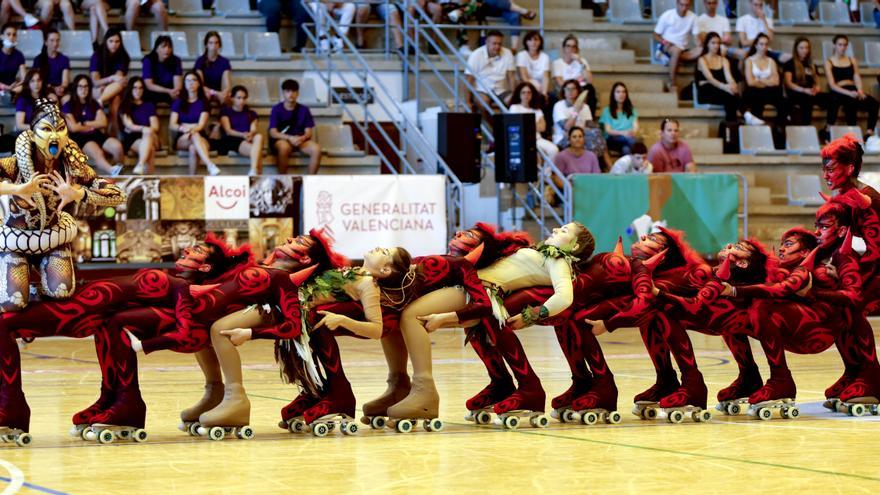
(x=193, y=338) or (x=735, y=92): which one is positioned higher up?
(x=735, y=92)

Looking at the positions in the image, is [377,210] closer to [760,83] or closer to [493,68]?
[493,68]

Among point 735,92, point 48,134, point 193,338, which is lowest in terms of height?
point 193,338

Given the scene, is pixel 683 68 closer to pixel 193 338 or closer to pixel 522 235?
pixel 522 235

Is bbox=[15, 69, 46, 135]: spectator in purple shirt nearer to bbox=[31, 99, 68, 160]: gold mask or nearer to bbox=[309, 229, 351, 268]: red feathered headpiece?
bbox=[31, 99, 68, 160]: gold mask

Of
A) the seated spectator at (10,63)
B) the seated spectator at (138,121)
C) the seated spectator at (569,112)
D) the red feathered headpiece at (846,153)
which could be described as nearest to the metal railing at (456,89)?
the seated spectator at (569,112)

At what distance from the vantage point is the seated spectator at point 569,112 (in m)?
18.2

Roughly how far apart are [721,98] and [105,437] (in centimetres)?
1455

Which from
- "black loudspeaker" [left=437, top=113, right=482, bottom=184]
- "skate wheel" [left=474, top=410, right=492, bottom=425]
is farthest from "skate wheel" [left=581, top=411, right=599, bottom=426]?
"black loudspeaker" [left=437, top=113, right=482, bottom=184]

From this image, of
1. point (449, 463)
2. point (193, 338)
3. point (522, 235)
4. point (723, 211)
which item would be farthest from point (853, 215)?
point (723, 211)

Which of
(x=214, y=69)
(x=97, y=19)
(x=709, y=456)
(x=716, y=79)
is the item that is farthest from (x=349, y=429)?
(x=716, y=79)

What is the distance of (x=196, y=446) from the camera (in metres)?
6.88

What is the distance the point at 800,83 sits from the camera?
20469 millimetres

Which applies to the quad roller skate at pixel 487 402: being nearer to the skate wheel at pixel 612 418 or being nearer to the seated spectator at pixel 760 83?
the skate wheel at pixel 612 418

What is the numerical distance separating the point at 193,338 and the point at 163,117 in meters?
10.9
